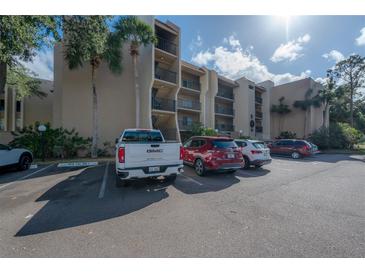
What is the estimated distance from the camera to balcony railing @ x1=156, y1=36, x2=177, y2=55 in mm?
16866

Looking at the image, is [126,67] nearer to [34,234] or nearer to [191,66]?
[191,66]

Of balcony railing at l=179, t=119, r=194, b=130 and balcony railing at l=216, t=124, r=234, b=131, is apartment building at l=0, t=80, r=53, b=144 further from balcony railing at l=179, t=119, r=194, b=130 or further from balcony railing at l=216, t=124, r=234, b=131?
balcony railing at l=216, t=124, r=234, b=131

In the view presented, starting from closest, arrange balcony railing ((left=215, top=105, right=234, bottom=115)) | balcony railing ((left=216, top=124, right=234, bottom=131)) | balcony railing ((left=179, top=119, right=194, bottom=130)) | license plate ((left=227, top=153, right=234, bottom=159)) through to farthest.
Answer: license plate ((left=227, top=153, right=234, bottom=159)) → balcony railing ((left=179, top=119, right=194, bottom=130)) → balcony railing ((left=215, top=105, right=234, bottom=115)) → balcony railing ((left=216, top=124, right=234, bottom=131))

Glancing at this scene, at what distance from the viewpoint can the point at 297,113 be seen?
3169cm

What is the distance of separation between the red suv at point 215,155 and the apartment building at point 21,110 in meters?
23.1

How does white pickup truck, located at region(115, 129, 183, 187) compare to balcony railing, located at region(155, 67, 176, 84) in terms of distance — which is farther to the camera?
balcony railing, located at region(155, 67, 176, 84)

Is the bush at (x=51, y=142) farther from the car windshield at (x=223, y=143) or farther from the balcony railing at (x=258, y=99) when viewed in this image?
the balcony railing at (x=258, y=99)

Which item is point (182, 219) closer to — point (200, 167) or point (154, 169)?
point (154, 169)

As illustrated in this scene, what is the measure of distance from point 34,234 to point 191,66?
20202 mm

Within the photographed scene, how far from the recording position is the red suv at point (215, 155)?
7.40 metres

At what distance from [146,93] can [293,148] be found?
46.9 feet

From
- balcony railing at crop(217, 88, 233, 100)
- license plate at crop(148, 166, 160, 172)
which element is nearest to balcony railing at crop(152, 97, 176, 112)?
balcony railing at crop(217, 88, 233, 100)

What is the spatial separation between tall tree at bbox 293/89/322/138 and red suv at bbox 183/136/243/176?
2921cm

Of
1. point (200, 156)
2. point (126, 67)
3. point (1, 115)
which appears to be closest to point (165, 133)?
point (126, 67)
